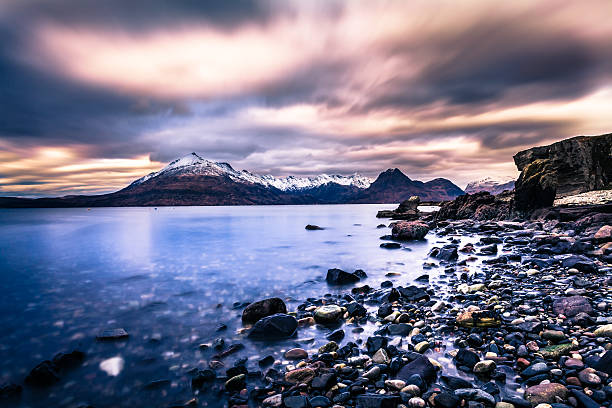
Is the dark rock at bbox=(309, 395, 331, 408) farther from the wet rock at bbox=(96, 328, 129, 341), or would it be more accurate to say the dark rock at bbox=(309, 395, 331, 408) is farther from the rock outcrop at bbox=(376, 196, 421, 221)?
the rock outcrop at bbox=(376, 196, 421, 221)

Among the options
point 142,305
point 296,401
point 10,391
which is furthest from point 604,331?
point 142,305

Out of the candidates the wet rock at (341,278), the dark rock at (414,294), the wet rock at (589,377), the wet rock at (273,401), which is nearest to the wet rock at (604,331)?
the wet rock at (589,377)

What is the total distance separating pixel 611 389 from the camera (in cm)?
375

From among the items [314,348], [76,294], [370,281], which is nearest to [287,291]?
[370,281]

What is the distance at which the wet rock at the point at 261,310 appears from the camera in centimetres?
849

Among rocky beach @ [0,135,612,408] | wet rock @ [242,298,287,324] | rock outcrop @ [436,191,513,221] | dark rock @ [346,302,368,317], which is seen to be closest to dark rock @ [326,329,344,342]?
rocky beach @ [0,135,612,408]

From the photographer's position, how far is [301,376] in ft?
16.8

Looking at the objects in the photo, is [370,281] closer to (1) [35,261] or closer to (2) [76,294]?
(2) [76,294]

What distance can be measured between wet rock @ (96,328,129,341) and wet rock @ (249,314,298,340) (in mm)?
3628

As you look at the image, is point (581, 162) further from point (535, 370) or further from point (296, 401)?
point (296, 401)

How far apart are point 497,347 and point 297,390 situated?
402 centimetres

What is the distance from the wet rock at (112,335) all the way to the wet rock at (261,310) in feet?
10.8

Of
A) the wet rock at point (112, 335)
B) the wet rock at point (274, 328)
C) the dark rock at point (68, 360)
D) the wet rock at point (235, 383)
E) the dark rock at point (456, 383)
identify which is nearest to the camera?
the dark rock at point (456, 383)

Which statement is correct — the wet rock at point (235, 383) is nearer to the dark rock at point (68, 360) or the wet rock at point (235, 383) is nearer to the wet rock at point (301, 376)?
the wet rock at point (301, 376)
